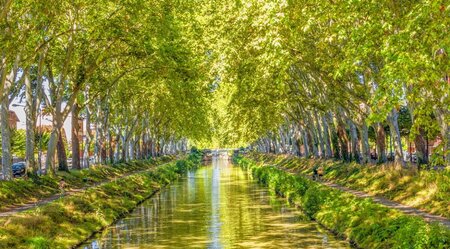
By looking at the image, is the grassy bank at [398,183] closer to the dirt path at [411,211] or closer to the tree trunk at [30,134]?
the dirt path at [411,211]

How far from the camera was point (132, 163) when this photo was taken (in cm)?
6775

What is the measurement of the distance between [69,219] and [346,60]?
15886 millimetres

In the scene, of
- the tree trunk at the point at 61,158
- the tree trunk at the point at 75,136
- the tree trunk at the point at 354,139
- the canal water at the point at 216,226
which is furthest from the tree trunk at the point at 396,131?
the tree trunk at the point at 75,136

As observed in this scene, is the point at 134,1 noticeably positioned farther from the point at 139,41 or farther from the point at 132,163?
the point at 132,163

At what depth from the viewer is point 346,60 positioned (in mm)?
15883

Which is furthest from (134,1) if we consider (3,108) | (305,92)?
(305,92)

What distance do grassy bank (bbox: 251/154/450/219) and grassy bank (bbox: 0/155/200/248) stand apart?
13.6 m

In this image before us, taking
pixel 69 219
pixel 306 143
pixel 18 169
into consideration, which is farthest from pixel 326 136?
pixel 69 219

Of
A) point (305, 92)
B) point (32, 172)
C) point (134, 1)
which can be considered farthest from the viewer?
point (305, 92)

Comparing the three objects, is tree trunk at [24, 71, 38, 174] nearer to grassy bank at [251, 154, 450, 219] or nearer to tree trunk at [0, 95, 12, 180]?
tree trunk at [0, 95, 12, 180]

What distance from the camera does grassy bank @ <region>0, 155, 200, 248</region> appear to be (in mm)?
21031

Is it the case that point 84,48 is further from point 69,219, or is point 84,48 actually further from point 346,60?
point 346,60

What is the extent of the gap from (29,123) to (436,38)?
92.5 ft

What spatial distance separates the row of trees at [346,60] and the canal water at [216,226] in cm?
667
